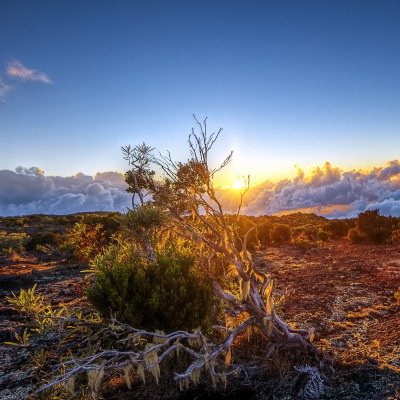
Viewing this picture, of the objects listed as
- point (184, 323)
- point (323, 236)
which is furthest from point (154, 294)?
point (323, 236)

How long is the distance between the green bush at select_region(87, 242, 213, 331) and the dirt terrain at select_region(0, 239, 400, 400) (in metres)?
2.00

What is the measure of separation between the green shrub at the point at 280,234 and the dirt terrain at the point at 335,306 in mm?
5625

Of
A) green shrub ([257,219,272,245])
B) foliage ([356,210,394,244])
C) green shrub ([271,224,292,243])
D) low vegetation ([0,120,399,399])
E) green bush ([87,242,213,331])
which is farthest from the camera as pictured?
green shrub ([257,219,272,245])

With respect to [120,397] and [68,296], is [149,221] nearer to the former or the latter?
[120,397]

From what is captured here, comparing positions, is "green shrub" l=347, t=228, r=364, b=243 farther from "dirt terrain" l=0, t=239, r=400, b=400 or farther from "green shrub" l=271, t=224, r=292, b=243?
"green shrub" l=271, t=224, r=292, b=243

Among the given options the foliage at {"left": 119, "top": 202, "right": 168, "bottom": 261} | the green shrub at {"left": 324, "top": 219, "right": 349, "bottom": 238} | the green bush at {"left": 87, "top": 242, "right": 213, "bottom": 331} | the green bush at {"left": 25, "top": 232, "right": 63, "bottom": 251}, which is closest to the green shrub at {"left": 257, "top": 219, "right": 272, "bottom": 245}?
the green shrub at {"left": 324, "top": 219, "right": 349, "bottom": 238}

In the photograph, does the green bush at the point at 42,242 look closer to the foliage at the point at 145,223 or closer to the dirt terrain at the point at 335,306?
the dirt terrain at the point at 335,306

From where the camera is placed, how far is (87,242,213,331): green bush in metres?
6.36

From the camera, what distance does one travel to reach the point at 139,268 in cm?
688

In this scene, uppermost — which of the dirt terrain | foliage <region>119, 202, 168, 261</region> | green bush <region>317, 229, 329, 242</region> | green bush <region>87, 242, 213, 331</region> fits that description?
foliage <region>119, 202, 168, 261</region>

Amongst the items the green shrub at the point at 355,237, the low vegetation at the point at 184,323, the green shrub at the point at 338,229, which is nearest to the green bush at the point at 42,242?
the low vegetation at the point at 184,323

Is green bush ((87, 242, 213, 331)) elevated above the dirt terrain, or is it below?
above

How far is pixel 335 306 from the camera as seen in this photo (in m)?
10.5

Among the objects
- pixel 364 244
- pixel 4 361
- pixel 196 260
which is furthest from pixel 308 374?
pixel 364 244
